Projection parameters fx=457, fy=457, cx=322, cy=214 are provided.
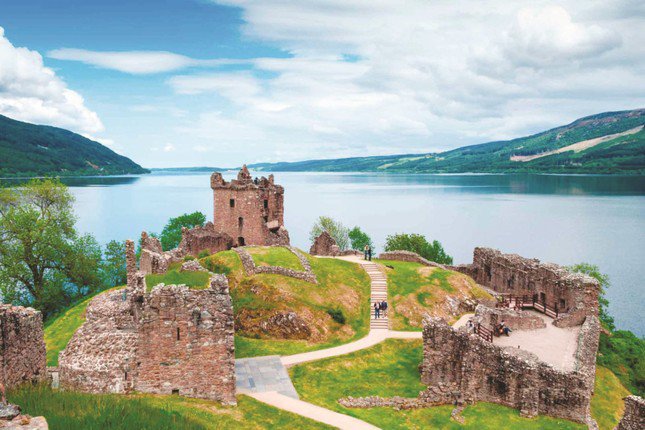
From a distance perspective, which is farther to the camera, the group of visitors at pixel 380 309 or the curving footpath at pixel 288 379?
the group of visitors at pixel 380 309

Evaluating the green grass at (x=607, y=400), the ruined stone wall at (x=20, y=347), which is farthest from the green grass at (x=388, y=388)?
the ruined stone wall at (x=20, y=347)

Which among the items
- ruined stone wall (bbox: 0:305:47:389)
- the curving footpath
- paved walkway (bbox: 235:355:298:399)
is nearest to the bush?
the curving footpath

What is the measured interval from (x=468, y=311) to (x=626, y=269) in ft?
212

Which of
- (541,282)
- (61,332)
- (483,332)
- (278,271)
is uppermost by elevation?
(278,271)

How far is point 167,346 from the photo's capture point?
20766 mm

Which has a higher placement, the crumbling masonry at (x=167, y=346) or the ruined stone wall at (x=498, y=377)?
the crumbling masonry at (x=167, y=346)

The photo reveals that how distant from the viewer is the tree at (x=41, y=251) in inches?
1918

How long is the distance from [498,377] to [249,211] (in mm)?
36438

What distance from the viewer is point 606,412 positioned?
30.8 meters

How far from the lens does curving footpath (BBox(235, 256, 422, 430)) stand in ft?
78.5

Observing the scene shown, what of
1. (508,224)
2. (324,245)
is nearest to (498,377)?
(324,245)

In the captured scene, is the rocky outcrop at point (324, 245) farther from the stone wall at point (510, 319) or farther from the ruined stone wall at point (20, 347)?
the ruined stone wall at point (20, 347)

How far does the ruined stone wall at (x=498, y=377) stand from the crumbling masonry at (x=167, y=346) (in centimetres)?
1387

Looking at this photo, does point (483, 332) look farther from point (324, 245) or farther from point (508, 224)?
point (508, 224)
